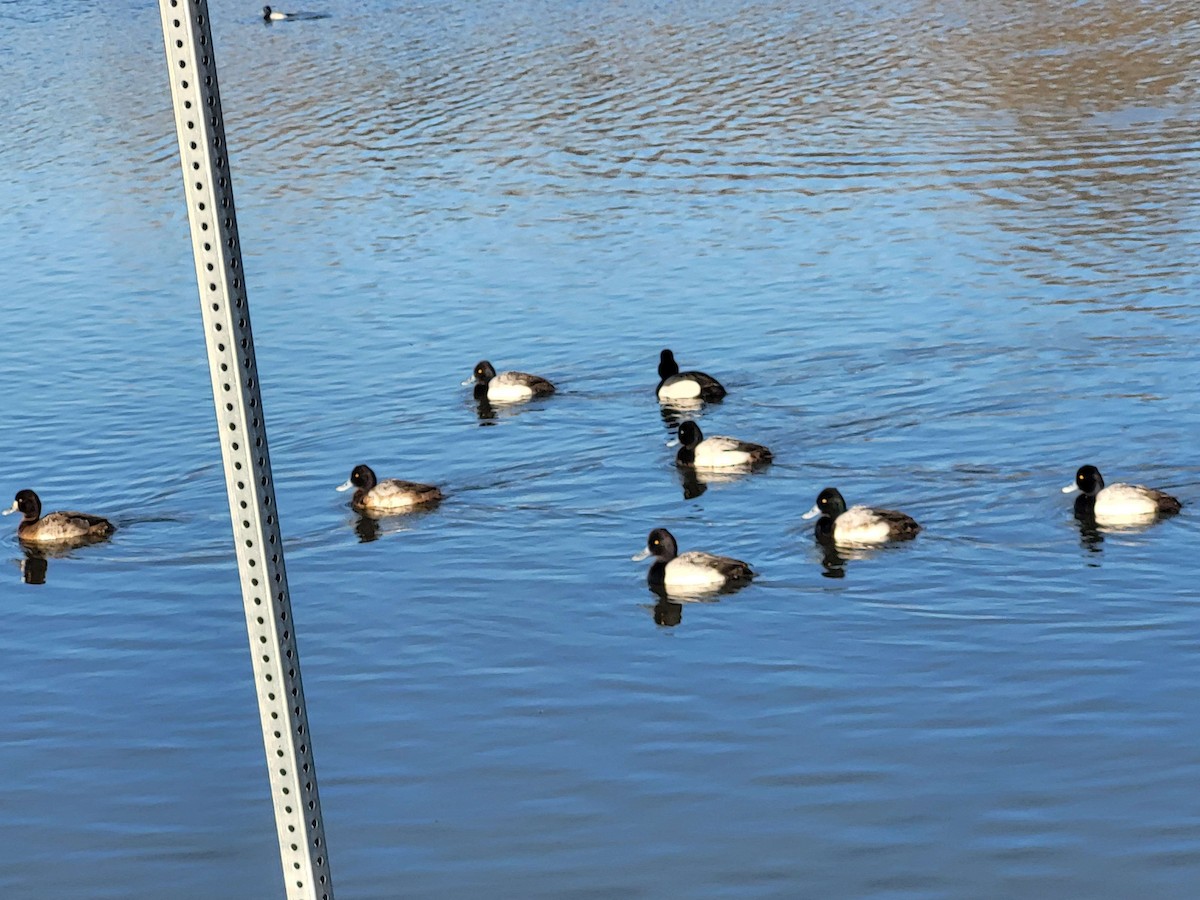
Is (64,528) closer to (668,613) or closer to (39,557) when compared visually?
(39,557)

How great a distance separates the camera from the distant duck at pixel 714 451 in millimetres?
15570

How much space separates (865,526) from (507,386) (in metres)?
5.18

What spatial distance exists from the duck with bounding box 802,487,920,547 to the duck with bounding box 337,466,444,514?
3.51 meters

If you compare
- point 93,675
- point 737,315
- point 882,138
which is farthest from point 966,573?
point 882,138

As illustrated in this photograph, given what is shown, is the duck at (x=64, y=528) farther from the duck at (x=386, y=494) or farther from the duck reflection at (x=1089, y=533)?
the duck reflection at (x=1089, y=533)

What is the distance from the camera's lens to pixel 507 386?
57.4 ft

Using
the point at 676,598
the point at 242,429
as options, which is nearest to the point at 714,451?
the point at 676,598

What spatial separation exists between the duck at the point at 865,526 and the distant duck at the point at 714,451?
5.80 ft

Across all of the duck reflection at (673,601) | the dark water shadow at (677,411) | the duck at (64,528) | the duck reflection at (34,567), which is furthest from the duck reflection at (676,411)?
the duck reflection at (34,567)

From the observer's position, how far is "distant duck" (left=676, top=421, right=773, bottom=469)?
15570 millimetres

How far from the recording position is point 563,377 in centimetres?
1869

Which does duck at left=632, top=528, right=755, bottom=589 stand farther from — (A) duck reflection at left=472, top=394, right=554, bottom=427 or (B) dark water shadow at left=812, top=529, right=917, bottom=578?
(A) duck reflection at left=472, top=394, right=554, bottom=427

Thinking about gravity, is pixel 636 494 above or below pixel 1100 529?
above

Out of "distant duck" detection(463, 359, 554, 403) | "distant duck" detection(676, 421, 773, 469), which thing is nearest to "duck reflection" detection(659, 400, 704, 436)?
"distant duck" detection(676, 421, 773, 469)
